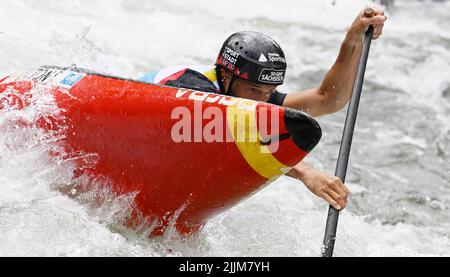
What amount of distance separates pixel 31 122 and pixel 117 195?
621 millimetres

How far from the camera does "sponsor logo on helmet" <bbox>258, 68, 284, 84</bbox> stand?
138 inches

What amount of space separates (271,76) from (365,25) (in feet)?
1.86

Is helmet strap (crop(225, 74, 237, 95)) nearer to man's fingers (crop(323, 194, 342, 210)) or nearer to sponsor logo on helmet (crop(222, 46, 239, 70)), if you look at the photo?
sponsor logo on helmet (crop(222, 46, 239, 70))

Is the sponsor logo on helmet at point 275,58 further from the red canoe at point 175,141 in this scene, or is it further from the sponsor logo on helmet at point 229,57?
the red canoe at point 175,141

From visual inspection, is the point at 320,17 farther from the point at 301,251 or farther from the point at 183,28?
the point at 301,251

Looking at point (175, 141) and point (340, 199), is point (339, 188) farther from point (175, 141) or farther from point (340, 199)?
point (175, 141)

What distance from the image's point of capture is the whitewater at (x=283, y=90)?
3.38 meters

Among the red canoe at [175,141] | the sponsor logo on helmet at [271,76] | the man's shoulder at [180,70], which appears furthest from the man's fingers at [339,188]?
the man's shoulder at [180,70]

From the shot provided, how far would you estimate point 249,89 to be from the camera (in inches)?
141

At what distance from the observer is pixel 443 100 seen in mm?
8172

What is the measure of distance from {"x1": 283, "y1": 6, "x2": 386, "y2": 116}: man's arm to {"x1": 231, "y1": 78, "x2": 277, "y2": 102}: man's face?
0.51 meters

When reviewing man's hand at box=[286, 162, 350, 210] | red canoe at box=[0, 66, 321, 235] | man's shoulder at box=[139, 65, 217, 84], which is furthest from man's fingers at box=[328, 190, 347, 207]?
man's shoulder at box=[139, 65, 217, 84]

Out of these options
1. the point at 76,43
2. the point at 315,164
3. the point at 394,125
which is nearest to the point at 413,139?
the point at 394,125

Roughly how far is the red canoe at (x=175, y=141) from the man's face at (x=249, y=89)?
0.49 metres
